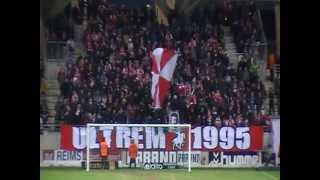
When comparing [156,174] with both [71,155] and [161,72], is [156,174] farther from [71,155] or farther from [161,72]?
[161,72]

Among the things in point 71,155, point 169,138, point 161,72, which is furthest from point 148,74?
point 71,155

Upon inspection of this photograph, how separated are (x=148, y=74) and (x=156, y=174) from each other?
1.25m

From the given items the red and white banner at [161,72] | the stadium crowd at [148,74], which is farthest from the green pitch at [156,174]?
the red and white banner at [161,72]

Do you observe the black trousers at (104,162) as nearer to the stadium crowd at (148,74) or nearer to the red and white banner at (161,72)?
the stadium crowd at (148,74)

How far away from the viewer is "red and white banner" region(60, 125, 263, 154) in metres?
8.02

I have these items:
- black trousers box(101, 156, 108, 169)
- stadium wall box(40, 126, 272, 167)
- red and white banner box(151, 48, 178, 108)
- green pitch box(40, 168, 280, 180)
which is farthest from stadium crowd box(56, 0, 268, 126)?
green pitch box(40, 168, 280, 180)

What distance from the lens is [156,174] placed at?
803 centimetres

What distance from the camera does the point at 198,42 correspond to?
27.6 feet

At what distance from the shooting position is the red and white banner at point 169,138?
8023mm
